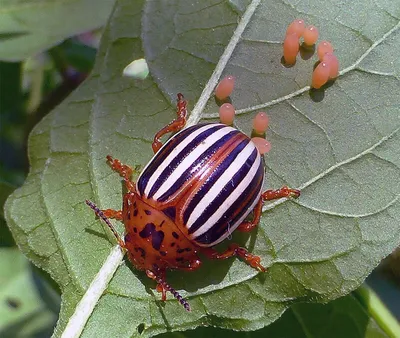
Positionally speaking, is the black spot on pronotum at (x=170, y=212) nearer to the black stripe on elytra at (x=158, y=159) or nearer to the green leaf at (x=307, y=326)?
the black stripe on elytra at (x=158, y=159)

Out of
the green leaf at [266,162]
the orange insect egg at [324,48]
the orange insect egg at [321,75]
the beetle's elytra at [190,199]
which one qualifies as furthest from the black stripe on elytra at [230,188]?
the orange insect egg at [324,48]

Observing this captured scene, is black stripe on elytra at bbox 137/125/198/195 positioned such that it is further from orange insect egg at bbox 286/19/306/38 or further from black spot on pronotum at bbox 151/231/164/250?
orange insect egg at bbox 286/19/306/38

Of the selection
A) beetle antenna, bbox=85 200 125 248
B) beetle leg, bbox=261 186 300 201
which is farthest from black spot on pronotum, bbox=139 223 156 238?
beetle leg, bbox=261 186 300 201

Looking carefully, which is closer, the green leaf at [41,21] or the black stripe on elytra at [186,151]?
the black stripe on elytra at [186,151]

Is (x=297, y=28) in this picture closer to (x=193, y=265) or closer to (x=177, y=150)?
(x=177, y=150)

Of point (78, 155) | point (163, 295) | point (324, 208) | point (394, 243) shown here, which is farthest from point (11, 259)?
point (394, 243)

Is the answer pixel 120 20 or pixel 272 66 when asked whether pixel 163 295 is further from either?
pixel 120 20
